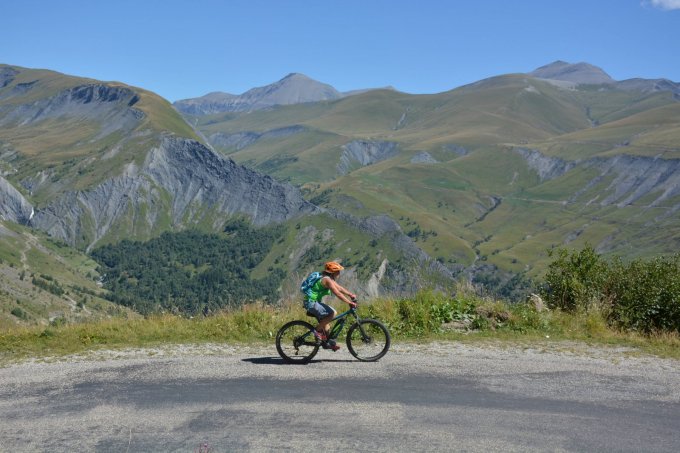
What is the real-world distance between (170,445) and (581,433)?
7372 mm

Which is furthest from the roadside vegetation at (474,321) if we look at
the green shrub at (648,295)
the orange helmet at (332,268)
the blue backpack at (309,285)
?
the orange helmet at (332,268)

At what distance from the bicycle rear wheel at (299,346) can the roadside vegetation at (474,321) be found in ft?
6.24

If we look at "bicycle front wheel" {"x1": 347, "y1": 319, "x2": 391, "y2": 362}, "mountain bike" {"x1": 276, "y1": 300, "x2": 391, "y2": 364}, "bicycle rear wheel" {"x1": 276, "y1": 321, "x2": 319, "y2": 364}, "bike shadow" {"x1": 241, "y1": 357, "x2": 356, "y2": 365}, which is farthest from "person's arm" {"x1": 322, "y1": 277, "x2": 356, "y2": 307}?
"bike shadow" {"x1": 241, "y1": 357, "x2": 356, "y2": 365}

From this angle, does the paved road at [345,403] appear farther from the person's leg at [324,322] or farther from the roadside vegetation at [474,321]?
the roadside vegetation at [474,321]

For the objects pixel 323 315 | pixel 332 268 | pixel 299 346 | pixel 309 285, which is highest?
pixel 332 268

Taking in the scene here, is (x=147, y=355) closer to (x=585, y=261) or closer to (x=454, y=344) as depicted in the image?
(x=454, y=344)

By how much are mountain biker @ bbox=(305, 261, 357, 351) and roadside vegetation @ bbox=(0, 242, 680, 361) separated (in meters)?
2.62

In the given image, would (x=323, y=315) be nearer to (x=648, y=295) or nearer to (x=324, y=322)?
(x=324, y=322)

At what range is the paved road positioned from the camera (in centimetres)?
987

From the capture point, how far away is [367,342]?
15.2m

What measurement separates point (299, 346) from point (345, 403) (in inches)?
139

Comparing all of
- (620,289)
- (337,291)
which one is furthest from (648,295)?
(337,291)

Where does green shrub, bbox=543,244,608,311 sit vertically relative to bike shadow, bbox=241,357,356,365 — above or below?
above

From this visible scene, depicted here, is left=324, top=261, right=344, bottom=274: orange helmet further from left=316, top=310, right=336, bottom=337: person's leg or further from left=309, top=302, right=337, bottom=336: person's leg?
left=316, top=310, right=336, bottom=337: person's leg
